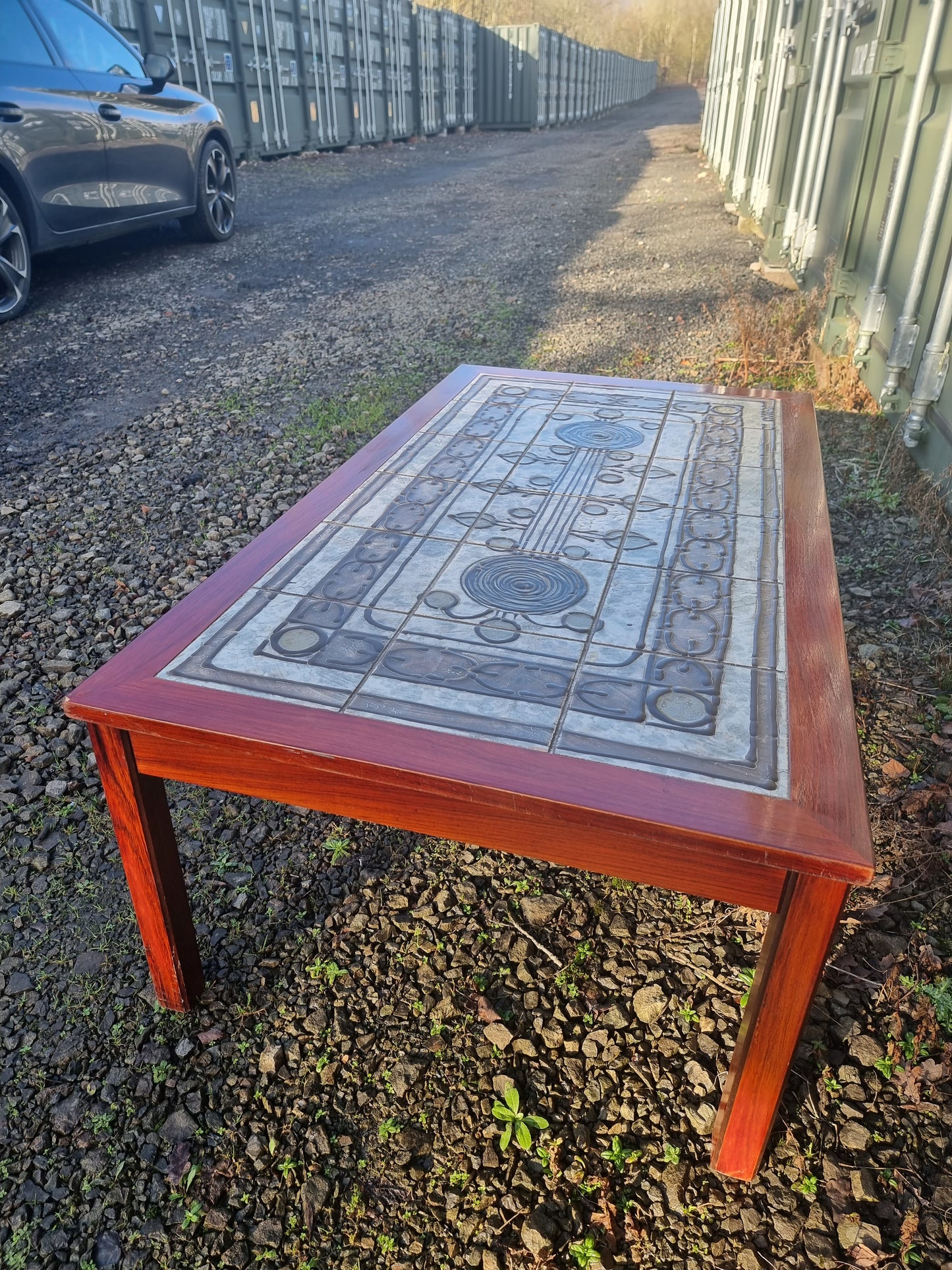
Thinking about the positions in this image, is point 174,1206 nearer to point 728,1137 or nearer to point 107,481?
point 728,1137

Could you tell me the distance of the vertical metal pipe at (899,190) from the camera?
10.3ft

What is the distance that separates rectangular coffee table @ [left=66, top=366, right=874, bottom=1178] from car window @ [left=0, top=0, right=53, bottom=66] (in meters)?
4.12

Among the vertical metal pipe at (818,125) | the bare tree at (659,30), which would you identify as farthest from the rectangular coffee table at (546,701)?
the bare tree at (659,30)

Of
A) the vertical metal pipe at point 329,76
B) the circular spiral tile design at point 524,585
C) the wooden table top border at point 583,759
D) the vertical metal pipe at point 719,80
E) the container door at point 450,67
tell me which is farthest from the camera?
the container door at point 450,67

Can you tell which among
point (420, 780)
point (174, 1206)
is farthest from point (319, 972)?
point (420, 780)

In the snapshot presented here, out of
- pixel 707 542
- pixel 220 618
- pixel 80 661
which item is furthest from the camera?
pixel 80 661

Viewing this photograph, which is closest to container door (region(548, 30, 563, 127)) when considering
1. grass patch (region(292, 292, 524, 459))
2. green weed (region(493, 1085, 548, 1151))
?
grass patch (region(292, 292, 524, 459))

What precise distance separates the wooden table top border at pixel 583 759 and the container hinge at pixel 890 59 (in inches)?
127

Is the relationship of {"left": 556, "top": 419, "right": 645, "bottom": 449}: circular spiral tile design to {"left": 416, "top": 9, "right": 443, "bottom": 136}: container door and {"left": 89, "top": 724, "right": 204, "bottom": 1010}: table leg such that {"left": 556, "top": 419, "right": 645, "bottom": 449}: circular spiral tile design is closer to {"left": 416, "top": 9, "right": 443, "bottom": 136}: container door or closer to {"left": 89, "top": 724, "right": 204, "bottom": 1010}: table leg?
{"left": 89, "top": 724, "right": 204, "bottom": 1010}: table leg

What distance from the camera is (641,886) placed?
1.81 m

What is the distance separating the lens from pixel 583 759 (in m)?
1.17

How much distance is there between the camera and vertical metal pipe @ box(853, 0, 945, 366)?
3125 mm

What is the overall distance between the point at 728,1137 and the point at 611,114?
1139 inches

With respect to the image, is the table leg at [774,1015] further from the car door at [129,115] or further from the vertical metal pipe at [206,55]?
the vertical metal pipe at [206,55]
